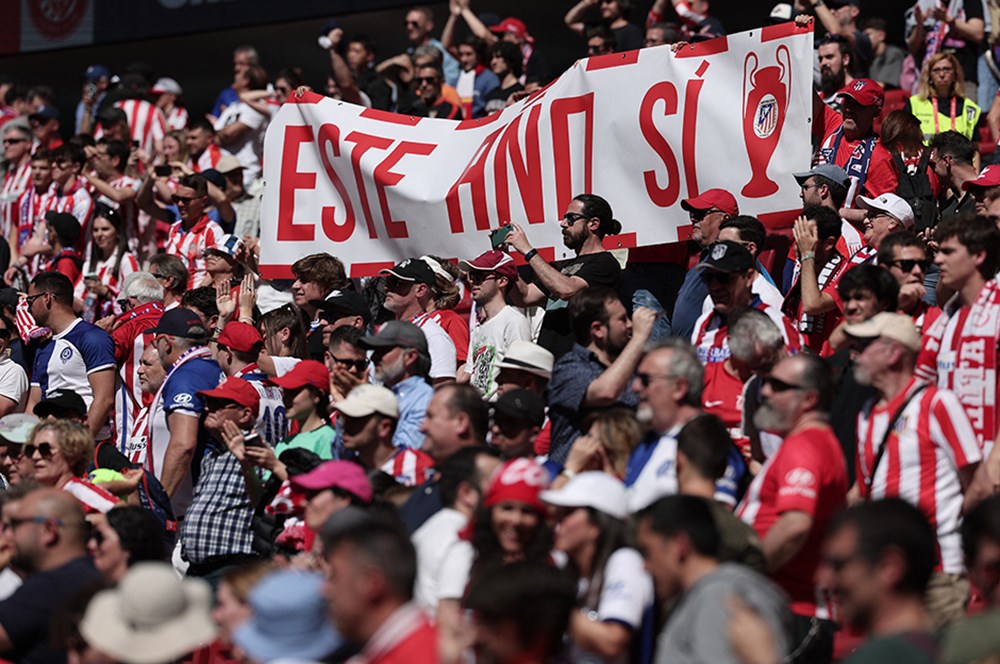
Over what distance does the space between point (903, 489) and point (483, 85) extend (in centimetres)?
977

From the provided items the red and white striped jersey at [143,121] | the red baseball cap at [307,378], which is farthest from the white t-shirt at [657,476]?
the red and white striped jersey at [143,121]

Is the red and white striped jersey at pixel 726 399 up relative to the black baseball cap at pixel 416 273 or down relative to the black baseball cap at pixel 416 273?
down

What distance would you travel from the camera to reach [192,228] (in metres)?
12.7

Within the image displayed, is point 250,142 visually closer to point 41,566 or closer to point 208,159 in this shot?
point 208,159

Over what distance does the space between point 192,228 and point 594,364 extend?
605 cm

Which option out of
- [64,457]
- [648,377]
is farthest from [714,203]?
[64,457]

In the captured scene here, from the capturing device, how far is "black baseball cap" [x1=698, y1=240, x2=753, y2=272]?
7.44 m

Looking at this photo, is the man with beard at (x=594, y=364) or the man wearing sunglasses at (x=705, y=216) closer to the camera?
the man with beard at (x=594, y=364)

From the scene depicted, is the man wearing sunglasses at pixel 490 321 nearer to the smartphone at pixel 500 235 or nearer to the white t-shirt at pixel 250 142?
the smartphone at pixel 500 235

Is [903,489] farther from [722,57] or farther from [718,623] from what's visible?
[722,57]

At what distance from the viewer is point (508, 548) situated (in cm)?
564

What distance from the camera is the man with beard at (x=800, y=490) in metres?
5.74

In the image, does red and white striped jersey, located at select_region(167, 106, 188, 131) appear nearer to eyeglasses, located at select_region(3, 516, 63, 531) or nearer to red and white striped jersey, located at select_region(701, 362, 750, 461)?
red and white striped jersey, located at select_region(701, 362, 750, 461)

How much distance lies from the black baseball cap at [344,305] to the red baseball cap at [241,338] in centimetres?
44
